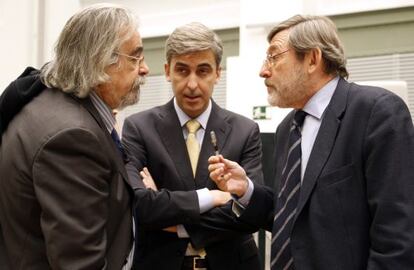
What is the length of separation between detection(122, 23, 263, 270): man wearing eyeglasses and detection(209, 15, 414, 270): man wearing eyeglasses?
0.16 m

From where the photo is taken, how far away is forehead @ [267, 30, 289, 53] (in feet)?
5.82

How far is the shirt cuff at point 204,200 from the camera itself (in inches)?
71.5

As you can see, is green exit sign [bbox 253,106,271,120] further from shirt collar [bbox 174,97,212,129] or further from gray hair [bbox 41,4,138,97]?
gray hair [bbox 41,4,138,97]

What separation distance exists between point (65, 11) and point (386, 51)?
299 centimetres

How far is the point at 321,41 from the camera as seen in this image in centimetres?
170

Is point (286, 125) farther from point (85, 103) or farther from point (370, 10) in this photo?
point (370, 10)

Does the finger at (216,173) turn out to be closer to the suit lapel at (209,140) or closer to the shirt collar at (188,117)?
the suit lapel at (209,140)

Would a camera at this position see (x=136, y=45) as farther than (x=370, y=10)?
No

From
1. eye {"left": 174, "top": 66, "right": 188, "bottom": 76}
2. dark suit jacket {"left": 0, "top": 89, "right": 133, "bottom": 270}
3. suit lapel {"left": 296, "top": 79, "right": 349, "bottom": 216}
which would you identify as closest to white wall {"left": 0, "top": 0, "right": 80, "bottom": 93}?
eye {"left": 174, "top": 66, "right": 188, "bottom": 76}

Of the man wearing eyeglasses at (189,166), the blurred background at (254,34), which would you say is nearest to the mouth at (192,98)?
the man wearing eyeglasses at (189,166)

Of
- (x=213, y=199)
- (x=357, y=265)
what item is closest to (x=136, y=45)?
(x=213, y=199)

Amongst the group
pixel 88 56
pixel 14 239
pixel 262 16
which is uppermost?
pixel 262 16

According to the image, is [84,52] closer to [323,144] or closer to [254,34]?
[323,144]

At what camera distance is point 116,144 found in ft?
5.05
